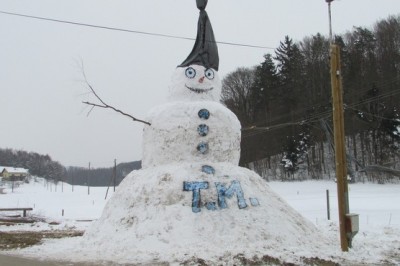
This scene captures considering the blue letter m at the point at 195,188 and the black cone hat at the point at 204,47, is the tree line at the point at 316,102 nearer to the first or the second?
the black cone hat at the point at 204,47

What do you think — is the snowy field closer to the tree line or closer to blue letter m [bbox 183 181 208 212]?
blue letter m [bbox 183 181 208 212]

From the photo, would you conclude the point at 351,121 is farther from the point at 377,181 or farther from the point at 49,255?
the point at 49,255

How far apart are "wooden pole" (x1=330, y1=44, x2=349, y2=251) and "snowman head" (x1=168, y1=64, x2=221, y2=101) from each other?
10.7 ft

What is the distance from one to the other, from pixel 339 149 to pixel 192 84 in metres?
4.15

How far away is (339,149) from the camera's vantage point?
1116 cm

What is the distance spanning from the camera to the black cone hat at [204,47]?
41.8ft

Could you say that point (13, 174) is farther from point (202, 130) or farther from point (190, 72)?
point (202, 130)

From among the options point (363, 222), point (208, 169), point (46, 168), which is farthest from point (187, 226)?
point (46, 168)

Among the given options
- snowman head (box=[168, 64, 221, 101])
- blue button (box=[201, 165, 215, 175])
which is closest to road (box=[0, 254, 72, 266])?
blue button (box=[201, 165, 215, 175])

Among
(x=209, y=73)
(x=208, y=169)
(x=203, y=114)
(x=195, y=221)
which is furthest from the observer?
(x=209, y=73)

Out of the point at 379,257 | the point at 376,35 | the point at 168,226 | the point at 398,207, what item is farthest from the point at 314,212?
the point at 376,35

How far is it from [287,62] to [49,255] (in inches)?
1826

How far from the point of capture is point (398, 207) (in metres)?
22.9

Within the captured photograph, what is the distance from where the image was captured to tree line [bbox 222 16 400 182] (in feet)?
138
